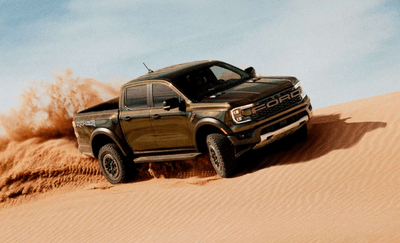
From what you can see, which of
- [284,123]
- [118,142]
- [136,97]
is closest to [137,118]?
[136,97]

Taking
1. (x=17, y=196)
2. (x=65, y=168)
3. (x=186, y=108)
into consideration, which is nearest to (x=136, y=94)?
(x=186, y=108)

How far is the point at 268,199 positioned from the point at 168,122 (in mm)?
2390

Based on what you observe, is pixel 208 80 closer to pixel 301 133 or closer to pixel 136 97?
pixel 136 97

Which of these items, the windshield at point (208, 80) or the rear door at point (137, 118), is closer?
the windshield at point (208, 80)

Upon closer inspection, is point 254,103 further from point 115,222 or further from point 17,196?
point 17,196

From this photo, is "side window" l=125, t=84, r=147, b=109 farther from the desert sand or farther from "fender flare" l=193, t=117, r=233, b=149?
the desert sand

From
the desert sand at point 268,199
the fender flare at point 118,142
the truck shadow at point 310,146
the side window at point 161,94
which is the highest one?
the side window at point 161,94

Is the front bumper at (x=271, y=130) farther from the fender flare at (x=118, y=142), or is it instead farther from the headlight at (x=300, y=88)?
the fender flare at (x=118, y=142)

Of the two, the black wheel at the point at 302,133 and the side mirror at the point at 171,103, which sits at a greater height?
the side mirror at the point at 171,103

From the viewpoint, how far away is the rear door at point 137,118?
10727 mm

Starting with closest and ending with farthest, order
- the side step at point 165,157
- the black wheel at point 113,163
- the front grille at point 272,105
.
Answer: the front grille at point 272,105, the side step at point 165,157, the black wheel at point 113,163

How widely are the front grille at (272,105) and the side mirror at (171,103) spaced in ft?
4.46

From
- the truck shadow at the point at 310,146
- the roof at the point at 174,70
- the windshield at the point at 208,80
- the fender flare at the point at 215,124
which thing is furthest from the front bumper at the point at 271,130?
the roof at the point at 174,70

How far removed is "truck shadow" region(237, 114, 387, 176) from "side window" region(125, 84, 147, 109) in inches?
86.0
